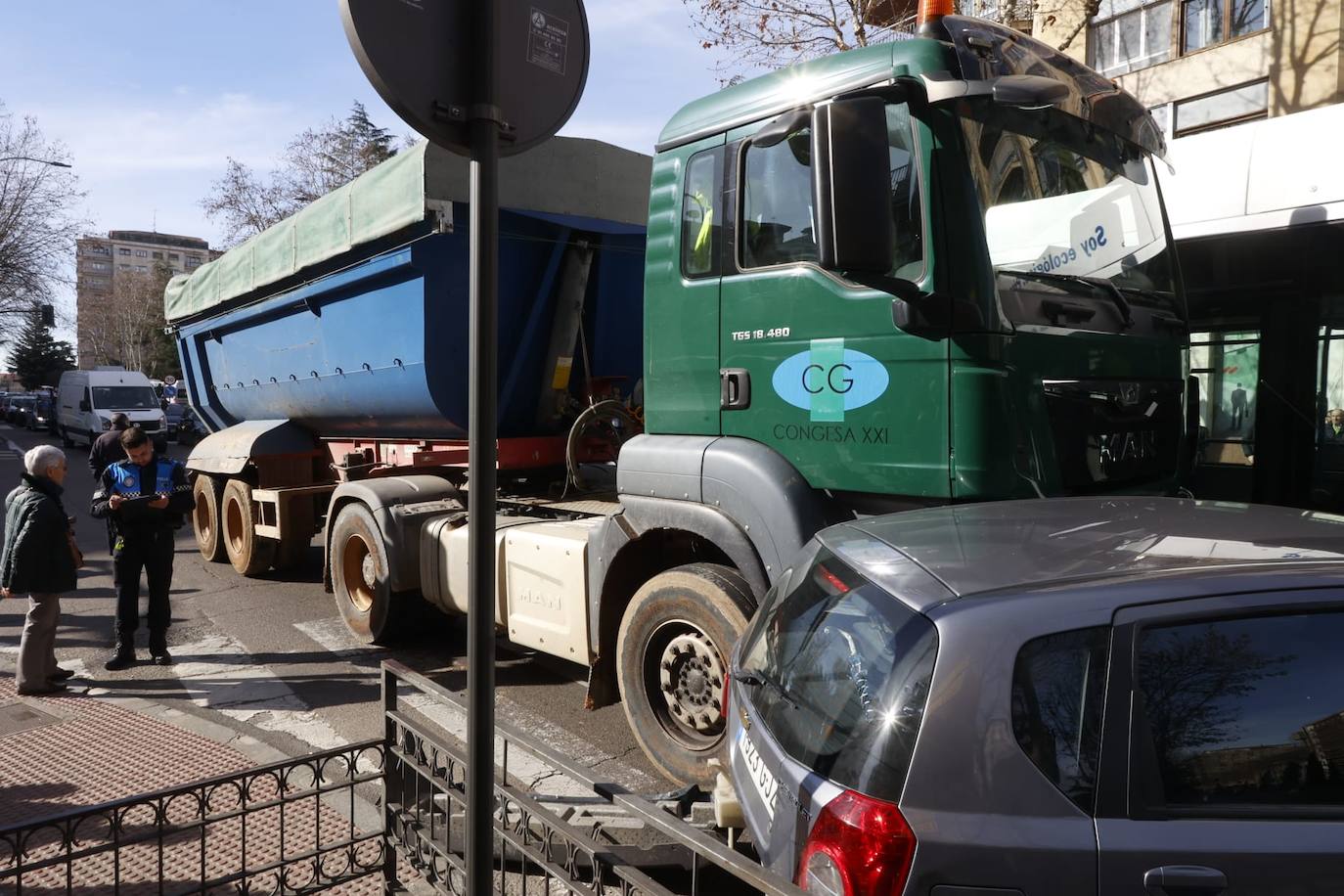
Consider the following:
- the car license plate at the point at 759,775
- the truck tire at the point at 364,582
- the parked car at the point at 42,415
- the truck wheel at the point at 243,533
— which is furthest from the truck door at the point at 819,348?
the parked car at the point at 42,415

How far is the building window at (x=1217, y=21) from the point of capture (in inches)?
635

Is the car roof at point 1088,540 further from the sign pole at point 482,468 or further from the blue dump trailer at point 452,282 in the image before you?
the blue dump trailer at point 452,282

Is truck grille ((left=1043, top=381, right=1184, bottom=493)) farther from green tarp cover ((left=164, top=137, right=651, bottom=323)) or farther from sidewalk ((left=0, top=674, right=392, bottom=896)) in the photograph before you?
green tarp cover ((left=164, top=137, right=651, bottom=323))

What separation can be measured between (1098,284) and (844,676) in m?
2.32

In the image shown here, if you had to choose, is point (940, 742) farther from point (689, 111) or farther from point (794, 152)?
point (689, 111)

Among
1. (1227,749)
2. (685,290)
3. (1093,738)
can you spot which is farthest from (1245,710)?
(685,290)

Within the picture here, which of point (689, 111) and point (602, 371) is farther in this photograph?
point (602, 371)

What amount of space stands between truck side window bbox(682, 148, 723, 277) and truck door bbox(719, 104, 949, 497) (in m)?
0.10

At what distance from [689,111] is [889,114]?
3.71 feet

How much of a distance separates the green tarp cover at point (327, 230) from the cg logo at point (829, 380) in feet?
10.3

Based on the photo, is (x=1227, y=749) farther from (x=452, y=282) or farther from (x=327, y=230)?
(x=327, y=230)

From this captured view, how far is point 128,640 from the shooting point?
639 cm

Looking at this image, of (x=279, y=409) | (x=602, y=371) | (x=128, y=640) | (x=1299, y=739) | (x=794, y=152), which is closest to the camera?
(x=1299, y=739)

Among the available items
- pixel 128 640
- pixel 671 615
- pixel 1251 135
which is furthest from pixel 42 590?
pixel 1251 135
